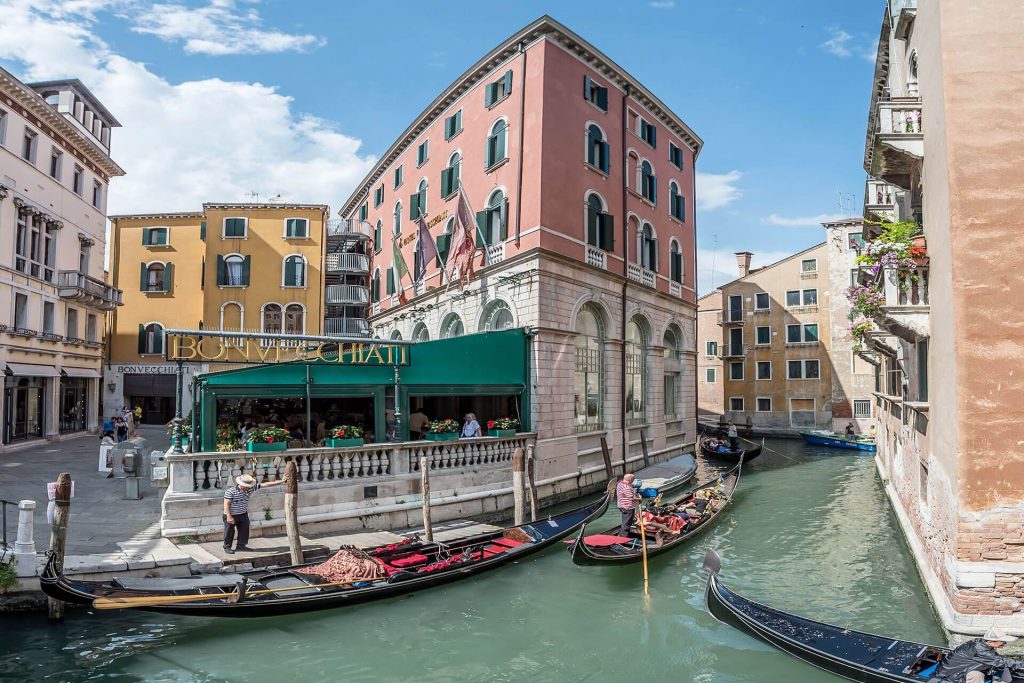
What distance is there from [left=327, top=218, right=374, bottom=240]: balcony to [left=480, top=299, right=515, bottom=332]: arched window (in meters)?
13.6

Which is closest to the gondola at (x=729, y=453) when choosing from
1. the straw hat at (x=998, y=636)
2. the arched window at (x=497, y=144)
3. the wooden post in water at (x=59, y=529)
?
the arched window at (x=497, y=144)

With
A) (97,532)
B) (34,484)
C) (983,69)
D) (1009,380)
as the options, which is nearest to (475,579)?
(97,532)

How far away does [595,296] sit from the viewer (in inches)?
760

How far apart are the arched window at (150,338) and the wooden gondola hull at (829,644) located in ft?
99.7

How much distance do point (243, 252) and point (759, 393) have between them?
28167mm

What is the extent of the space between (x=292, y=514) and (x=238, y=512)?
2.99 ft

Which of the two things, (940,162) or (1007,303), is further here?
(940,162)

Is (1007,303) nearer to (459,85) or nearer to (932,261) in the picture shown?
(932,261)

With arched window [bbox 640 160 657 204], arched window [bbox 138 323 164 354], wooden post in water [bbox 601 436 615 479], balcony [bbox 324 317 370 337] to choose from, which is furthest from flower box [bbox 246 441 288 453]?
arched window [bbox 138 323 164 354]

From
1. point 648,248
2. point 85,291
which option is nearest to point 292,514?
point 648,248

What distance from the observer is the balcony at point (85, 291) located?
81.0 feet

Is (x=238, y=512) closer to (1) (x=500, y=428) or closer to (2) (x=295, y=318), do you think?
(1) (x=500, y=428)

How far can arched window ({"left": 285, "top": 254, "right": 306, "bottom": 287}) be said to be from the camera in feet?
103

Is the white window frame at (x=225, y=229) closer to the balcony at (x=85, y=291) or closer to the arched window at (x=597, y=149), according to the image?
the balcony at (x=85, y=291)
